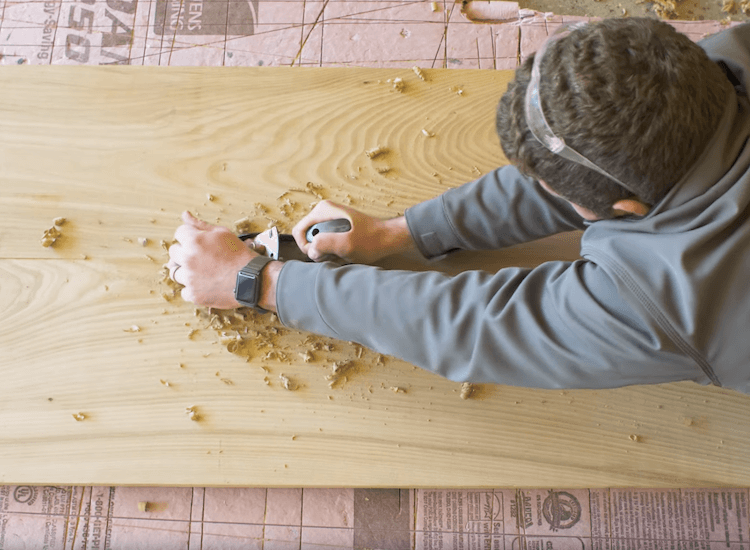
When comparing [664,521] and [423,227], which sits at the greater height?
[423,227]

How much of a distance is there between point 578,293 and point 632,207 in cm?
13

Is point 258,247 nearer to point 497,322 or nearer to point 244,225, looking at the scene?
point 244,225

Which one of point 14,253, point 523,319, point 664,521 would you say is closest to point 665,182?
point 523,319

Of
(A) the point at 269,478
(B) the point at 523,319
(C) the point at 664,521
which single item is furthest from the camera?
(C) the point at 664,521

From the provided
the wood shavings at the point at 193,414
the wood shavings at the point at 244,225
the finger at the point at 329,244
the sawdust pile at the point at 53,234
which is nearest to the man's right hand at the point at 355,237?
the finger at the point at 329,244

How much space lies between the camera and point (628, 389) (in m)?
0.96

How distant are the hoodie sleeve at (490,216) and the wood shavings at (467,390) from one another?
0.25 meters

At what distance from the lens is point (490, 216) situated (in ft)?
3.09

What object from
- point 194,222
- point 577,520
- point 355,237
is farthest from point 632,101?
point 577,520

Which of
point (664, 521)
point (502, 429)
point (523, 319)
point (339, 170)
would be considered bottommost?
point (664, 521)

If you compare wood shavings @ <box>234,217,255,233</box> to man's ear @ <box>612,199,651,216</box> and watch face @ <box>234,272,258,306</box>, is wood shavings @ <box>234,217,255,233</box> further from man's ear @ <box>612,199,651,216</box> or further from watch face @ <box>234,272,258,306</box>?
man's ear @ <box>612,199,651,216</box>

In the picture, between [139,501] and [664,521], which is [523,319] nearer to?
[664,521]

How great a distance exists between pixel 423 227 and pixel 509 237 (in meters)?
Result: 0.16

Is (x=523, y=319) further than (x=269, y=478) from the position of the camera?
No
